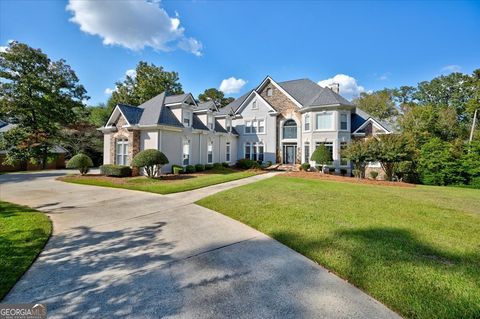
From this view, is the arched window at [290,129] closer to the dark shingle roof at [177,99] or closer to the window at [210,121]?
the window at [210,121]

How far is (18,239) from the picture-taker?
5129 mm

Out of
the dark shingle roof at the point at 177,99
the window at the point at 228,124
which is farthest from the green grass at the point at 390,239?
the window at the point at 228,124

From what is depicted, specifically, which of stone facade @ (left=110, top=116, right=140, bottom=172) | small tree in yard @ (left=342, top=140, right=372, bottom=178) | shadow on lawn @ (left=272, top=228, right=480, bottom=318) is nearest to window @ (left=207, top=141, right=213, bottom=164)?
stone facade @ (left=110, top=116, right=140, bottom=172)

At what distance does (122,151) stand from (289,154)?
1669 centimetres

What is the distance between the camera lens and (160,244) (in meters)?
5.05

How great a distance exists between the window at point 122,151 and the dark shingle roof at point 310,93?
56.4 feet

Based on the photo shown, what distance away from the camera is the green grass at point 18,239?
3746 millimetres

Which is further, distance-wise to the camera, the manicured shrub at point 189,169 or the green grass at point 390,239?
the manicured shrub at point 189,169

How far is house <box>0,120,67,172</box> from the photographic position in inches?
942

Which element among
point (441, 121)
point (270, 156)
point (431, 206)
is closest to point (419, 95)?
point (441, 121)

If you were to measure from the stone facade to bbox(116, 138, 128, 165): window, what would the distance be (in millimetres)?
317

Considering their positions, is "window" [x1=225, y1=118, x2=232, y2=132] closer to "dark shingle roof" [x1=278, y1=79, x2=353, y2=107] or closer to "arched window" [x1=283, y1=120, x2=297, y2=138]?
"arched window" [x1=283, y1=120, x2=297, y2=138]

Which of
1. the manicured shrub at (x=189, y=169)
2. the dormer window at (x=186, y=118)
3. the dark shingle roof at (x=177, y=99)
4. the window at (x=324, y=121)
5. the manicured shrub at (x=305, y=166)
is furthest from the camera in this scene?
the manicured shrub at (x=305, y=166)

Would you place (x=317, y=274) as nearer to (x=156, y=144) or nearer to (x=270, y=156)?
(x=156, y=144)
